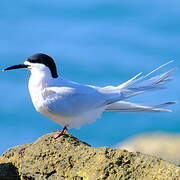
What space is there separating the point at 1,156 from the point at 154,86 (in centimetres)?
227

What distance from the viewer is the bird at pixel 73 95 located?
8492 millimetres

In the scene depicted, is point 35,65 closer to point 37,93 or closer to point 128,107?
point 37,93

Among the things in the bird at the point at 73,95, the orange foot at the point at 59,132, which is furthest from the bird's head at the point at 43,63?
the orange foot at the point at 59,132

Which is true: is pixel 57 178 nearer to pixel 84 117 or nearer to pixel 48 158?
pixel 48 158

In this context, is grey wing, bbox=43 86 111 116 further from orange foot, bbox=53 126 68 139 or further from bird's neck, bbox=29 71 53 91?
orange foot, bbox=53 126 68 139

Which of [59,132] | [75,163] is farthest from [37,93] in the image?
[75,163]

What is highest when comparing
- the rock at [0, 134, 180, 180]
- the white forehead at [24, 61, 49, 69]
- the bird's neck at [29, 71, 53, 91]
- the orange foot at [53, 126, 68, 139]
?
the white forehead at [24, 61, 49, 69]

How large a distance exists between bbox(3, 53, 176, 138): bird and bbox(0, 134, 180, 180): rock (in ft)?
2.13

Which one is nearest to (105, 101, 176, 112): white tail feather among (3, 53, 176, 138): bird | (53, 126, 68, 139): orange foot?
(3, 53, 176, 138): bird

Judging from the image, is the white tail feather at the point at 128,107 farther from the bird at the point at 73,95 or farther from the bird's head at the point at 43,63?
the bird's head at the point at 43,63

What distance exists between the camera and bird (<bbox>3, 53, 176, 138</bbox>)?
8492 mm

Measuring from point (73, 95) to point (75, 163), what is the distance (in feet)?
5.50

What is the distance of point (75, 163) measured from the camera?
7.10m

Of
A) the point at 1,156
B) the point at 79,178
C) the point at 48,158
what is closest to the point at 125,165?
the point at 79,178
